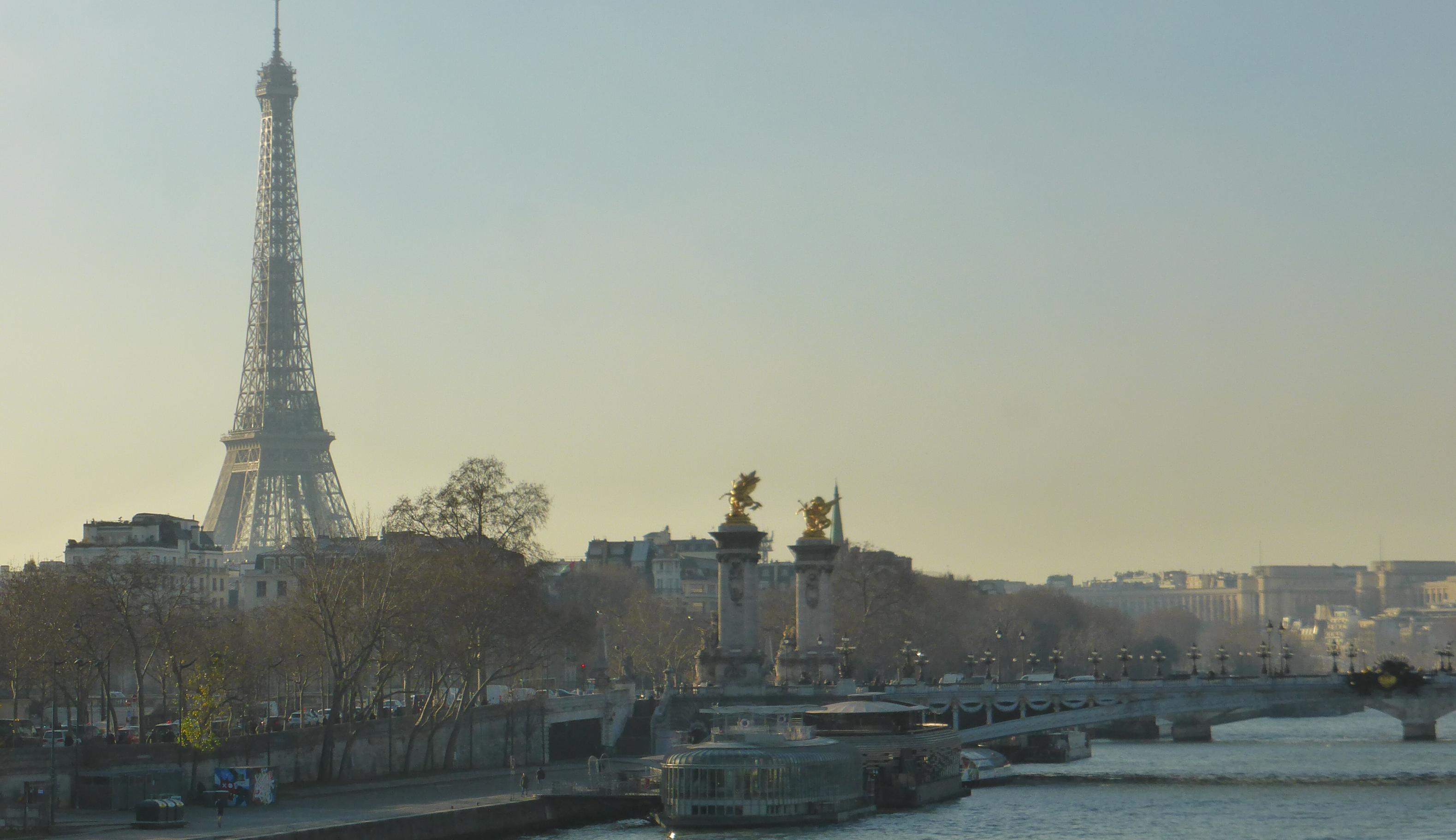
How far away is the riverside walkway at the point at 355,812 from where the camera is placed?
61.6 meters

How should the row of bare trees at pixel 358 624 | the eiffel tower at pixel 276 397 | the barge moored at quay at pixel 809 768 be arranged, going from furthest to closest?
1. the eiffel tower at pixel 276 397
2. the row of bare trees at pixel 358 624
3. the barge moored at quay at pixel 809 768

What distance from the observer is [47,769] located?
67250 mm

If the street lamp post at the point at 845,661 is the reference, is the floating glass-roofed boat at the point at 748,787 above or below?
below

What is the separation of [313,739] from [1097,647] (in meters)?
120

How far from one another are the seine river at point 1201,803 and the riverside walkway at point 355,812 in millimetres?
3390

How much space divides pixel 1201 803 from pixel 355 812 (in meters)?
33.0

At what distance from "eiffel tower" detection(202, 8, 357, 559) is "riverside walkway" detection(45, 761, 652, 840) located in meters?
100

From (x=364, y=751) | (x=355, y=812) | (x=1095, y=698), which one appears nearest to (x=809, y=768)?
(x=355, y=812)

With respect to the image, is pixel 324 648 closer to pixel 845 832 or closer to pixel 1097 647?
pixel 845 832

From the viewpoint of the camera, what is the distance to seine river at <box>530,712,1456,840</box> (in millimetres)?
72500

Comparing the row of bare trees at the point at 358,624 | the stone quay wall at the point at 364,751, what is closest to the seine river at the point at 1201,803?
the stone quay wall at the point at 364,751

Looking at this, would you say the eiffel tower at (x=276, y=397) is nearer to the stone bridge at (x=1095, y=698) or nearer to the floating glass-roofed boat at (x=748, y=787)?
the stone bridge at (x=1095, y=698)

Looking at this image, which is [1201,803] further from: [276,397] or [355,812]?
[276,397]

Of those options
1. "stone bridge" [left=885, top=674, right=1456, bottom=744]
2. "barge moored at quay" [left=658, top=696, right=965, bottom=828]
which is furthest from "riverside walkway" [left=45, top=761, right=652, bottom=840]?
"stone bridge" [left=885, top=674, right=1456, bottom=744]
